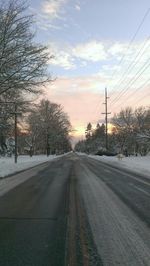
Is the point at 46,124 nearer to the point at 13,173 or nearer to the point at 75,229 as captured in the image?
the point at 13,173

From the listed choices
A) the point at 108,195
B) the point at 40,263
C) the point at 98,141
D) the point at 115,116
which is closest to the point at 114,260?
the point at 40,263

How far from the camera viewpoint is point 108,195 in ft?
49.5

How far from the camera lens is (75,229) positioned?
9.09 metres

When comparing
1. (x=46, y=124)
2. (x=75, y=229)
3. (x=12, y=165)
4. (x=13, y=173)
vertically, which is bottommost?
(x=75, y=229)

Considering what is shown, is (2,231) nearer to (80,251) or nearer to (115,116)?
(80,251)

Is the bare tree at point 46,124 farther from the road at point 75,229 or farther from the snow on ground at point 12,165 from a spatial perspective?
the road at point 75,229

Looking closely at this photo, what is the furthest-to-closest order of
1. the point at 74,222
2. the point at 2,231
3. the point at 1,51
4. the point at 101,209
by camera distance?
the point at 1,51 → the point at 101,209 → the point at 74,222 → the point at 2,231

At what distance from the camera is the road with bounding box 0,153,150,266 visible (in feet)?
22.6

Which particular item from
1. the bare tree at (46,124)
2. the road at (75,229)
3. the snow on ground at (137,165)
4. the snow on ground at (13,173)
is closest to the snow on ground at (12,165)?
the snow on ground at (13,173)

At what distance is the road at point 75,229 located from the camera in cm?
688

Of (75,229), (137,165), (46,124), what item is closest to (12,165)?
(137,165)

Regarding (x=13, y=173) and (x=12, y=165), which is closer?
(x=13, y=173)

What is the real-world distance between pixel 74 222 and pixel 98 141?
574 feet

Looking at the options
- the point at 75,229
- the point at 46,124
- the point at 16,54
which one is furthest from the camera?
the point at 46,124
